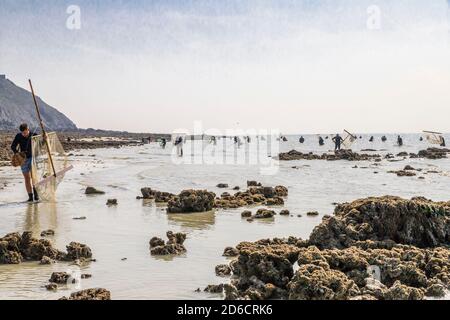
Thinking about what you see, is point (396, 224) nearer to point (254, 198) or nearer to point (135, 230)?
point (135, 230)

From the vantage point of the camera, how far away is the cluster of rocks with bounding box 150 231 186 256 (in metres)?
9.27

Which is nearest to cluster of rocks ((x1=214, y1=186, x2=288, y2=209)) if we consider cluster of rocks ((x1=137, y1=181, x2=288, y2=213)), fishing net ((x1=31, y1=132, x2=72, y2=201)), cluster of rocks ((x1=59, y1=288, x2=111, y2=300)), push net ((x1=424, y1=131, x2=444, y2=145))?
cluster of rocks ((x1=137, y1=181, x2=288, y2=213))

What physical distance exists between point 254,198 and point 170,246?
8.69 meters

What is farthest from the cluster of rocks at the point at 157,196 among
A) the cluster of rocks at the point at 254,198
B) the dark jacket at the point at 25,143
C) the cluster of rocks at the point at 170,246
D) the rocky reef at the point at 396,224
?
the rocky reef at the point at 396,224

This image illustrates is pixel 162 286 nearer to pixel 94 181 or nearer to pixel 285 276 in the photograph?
pixel 285 276

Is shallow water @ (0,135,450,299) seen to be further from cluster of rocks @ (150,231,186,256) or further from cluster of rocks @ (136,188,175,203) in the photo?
cluster of rocks @ (136,188,175,203)

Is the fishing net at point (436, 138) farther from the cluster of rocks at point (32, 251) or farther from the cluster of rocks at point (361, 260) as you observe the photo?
the cluster of rocks at point (32, 251)

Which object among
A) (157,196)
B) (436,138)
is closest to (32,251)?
(157,196)

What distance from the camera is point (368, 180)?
28859 millimetres

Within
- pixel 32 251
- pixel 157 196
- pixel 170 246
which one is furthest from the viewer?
pixel 157 196

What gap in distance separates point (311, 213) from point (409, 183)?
1479cm

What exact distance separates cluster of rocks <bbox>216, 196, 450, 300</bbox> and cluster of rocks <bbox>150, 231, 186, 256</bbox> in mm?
1060

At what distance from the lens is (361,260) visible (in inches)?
280
